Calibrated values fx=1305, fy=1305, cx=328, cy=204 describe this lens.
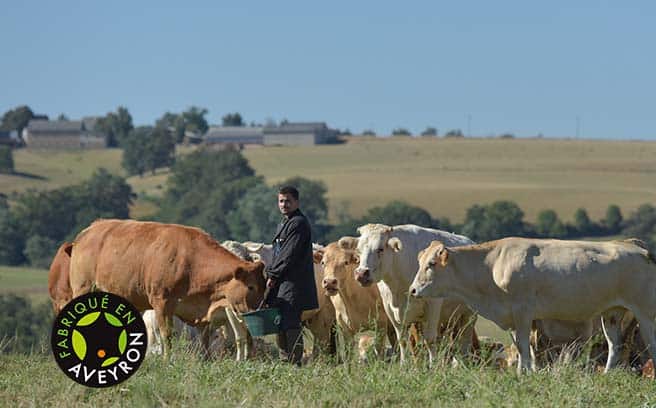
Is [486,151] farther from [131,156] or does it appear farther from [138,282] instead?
[138,282]

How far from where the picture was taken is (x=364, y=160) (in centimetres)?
14800

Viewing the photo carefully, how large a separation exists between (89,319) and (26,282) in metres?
67.9

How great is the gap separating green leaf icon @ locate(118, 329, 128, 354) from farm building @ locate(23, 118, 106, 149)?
17047 centimetres

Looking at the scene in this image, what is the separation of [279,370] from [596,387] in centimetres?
329

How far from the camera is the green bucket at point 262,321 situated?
48.7 feet

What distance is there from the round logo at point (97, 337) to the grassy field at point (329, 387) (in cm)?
80

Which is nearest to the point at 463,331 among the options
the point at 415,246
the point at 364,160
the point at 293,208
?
the point at 415,246

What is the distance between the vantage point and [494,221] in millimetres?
89312

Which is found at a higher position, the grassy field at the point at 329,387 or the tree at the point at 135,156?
the grassy field at the point at 329,387

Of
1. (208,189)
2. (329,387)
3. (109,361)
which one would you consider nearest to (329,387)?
(329,387)

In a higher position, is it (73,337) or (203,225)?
(73,337)

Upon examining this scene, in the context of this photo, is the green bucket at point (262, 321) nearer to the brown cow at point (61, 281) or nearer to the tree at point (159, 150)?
the brown cow at point (61, 281)

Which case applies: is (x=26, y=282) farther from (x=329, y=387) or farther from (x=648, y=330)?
(x=329, y=387)

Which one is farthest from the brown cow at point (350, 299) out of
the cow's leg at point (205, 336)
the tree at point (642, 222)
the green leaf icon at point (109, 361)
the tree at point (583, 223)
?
the tree at point (583, 223)
